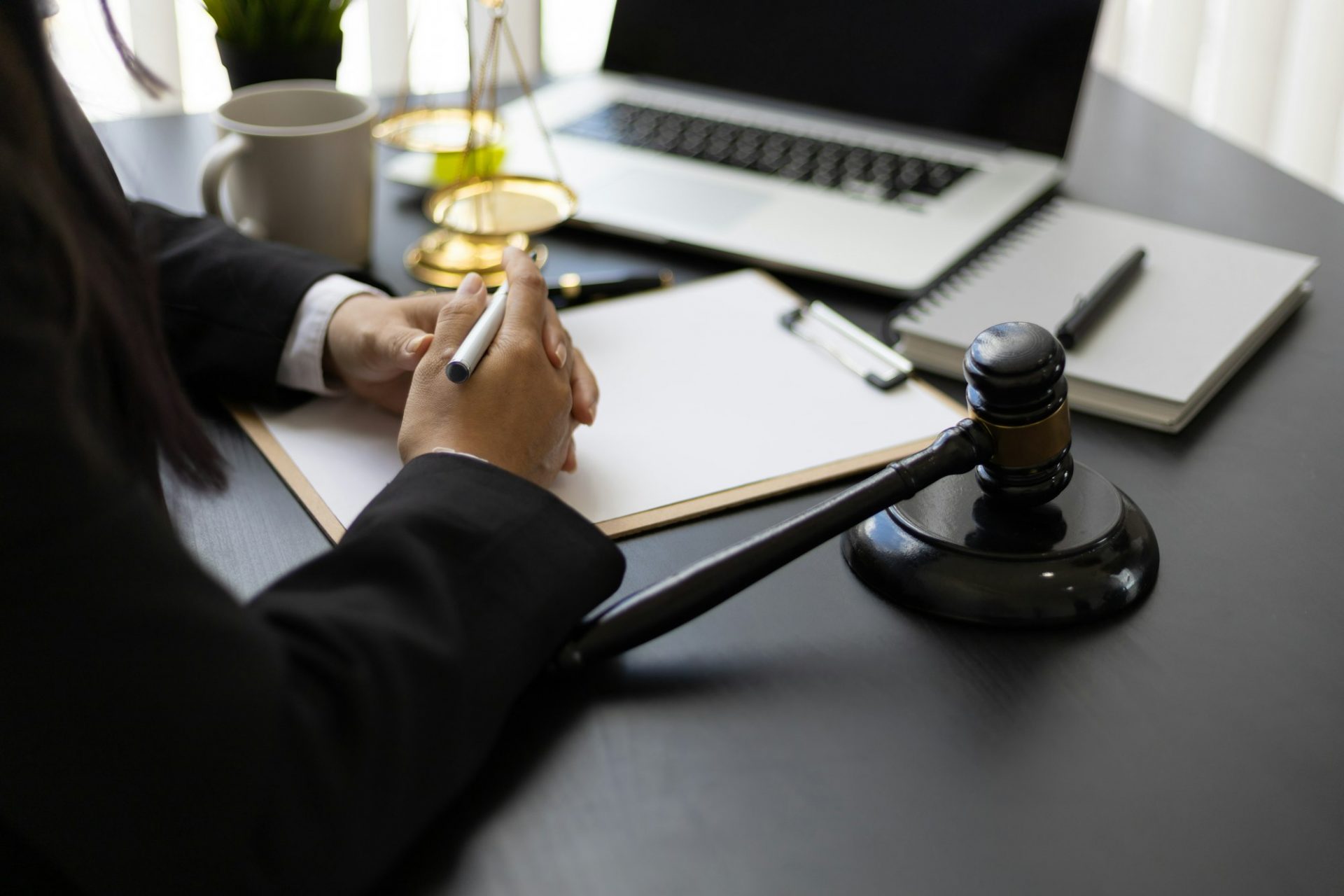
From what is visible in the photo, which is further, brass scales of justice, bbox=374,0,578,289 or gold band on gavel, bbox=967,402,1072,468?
brass scales of justice, bbox=374,0,578,289

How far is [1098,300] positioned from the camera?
2.87ft

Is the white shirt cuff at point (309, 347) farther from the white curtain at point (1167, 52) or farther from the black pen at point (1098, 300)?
the white curtain at point (1167, 52)

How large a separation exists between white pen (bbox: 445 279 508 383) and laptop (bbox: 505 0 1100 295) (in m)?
0.31

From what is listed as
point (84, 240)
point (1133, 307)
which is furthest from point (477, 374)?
point (1133, 307)

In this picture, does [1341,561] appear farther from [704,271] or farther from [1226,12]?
[1226,12]

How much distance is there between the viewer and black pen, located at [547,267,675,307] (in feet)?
3.13

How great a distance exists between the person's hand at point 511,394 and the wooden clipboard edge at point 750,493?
2.4 inches

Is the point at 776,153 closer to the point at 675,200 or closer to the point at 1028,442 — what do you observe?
the point at 675,200

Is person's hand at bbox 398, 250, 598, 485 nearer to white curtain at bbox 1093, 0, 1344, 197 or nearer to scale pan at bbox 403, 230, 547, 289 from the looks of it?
scale pan at bbox 403, 230, 547, 289

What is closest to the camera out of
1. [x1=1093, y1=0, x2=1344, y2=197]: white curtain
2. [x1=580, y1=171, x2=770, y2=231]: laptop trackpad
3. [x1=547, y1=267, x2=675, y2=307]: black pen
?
[x1=547, y1=267, x2=675, y2=307]: black pen

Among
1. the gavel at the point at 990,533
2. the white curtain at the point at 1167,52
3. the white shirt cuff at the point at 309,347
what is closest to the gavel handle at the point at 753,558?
the gavel at the point at 990,533

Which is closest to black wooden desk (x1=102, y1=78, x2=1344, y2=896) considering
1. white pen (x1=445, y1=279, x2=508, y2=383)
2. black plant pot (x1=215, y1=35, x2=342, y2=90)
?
white pen (x1=445, y1=279, x2=508, y2=383)

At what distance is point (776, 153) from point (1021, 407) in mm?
627

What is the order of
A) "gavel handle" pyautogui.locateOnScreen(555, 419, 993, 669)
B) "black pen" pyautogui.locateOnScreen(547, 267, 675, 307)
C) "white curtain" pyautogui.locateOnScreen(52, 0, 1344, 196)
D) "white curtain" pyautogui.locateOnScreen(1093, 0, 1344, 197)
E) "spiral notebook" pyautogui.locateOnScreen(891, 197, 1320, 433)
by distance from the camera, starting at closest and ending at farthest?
1. "gavel handle" pyautogui.locateOnScreen(555, 419, 993, 669)
2. "spiral notebook" pyautogui.locateOnScreen(891, 197, 1320, 433)
3. "black pen" pyautogui.locateOnScreen(547, 267, 675, 307)
4. "white curtain" pyautogui.locateOnScreen(52, 0, 1344, 196)
5. "white curtain" pyautogui.locateOnScreen(1093, 0, 1344, 197)
